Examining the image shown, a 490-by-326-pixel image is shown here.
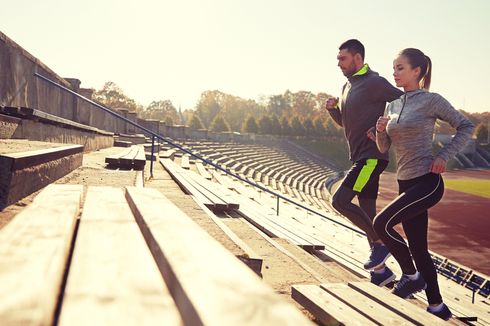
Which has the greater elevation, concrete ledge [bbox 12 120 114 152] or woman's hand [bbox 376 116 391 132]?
woman's hand [bbox 376 116 391 132]

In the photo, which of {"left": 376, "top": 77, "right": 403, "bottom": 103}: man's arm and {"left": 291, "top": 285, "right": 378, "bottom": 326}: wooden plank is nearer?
{"left": 291, "top": 285, "right": 378, "bottom": 326}: wooden plank

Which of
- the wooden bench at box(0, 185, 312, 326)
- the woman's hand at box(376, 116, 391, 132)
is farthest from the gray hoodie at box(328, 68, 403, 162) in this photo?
the wooden bench at box(0, 185, 312, 326)

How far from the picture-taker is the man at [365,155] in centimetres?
342

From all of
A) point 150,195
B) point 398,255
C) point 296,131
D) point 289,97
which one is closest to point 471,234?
point 398,255

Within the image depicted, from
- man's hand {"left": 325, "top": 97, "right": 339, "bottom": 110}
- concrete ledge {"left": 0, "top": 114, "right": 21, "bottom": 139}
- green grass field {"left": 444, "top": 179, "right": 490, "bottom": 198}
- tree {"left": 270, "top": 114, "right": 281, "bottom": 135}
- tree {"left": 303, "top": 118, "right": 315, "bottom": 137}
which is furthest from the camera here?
tree {"left": 303, "top": 118, "right": 315, "bottom": 137}

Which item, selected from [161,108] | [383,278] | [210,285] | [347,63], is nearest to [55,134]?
[347,63]

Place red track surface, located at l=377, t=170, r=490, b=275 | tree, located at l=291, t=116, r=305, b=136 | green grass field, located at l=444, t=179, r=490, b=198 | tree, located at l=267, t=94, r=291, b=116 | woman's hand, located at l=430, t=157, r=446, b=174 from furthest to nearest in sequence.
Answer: tree, located at l=267, t=94, r=291, b=116
tree, located at l=291, t=116, r=305, b=136
green grass field, located at l=444, t=179, r=490, b=198
red track surface, located at l=377, t=170, r=490, b=275
woman's hand, located at l=430, t=157, r=446, b=174

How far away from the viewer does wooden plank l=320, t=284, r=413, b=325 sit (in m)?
1.80

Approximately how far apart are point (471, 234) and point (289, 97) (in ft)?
289

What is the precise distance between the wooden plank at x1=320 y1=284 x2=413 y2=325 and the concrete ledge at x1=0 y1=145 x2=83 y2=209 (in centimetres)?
201

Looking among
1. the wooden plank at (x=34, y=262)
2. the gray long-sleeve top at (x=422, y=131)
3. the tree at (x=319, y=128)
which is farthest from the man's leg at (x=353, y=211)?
the tree at (x=319, y=128)

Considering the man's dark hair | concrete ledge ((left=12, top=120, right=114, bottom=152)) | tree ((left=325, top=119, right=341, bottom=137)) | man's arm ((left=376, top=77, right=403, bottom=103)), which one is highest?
tree ((left=325, top=119, right=341, bottom=137))

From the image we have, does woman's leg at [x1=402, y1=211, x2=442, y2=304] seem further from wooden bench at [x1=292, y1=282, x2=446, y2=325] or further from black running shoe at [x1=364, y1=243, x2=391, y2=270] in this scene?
wooden bench at [x1=292, y1=282, x2=446, y2=325]

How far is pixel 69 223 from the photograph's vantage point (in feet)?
4.51
